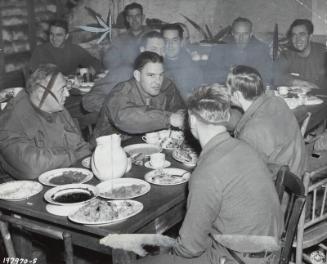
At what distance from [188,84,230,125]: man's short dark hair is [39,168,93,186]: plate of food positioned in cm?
100

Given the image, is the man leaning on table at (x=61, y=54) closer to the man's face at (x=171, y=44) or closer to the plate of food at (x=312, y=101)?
the man's face at (x=171, y=44)

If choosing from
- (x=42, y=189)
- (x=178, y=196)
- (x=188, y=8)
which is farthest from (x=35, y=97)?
(x=188, y=8)

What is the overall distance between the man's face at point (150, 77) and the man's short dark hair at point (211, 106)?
170 centimetres

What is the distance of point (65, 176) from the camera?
2838 mm

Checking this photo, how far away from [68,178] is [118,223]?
0.75 m

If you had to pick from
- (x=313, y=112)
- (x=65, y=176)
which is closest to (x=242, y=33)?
(x=313, y=112)

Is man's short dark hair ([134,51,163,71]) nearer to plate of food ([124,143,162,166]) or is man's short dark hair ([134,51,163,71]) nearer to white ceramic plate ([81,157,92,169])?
plate of food ([124,143,162,166])

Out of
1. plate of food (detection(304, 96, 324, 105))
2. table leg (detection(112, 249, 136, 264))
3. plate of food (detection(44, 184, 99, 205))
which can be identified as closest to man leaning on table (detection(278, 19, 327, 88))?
plate of food (detection(304, 96, 324, 105))

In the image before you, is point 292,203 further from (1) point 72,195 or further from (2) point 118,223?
(1) point 72,195

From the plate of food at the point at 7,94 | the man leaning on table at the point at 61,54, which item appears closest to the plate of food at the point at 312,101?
the man leaning on table at the point at 61,54

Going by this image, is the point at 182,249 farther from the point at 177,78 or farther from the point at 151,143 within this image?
the point at 177,78

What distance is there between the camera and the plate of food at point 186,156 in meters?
3.08

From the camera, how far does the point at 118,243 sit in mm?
2078

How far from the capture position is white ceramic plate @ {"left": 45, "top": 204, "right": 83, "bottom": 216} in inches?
90.9
